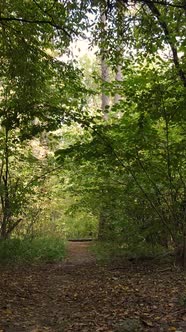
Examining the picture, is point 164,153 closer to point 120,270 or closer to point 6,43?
point 120,270

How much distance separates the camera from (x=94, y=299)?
572 centimetres

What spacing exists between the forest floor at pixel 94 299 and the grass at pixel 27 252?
908mm

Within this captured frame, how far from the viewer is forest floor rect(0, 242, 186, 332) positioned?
4.37m

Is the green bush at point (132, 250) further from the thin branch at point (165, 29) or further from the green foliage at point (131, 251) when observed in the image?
the thin branch at point (165, 29)

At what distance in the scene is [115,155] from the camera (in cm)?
735

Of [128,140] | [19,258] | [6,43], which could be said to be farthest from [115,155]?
[19,258]

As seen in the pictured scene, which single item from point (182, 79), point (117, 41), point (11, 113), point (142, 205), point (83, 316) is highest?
point (117, 41)

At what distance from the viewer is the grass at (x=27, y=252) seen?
967cm

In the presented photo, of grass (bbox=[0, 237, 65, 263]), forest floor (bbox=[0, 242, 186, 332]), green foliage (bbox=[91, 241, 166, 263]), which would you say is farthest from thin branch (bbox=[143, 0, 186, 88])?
grass (bbox=[0, 237, 65, 263])

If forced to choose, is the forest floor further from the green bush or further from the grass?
the grass

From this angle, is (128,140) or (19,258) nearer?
(128,140)

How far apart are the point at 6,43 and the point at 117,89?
8.02 feet

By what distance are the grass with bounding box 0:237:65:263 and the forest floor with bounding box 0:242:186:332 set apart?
91 cm

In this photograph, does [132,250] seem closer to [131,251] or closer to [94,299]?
[131,251]
